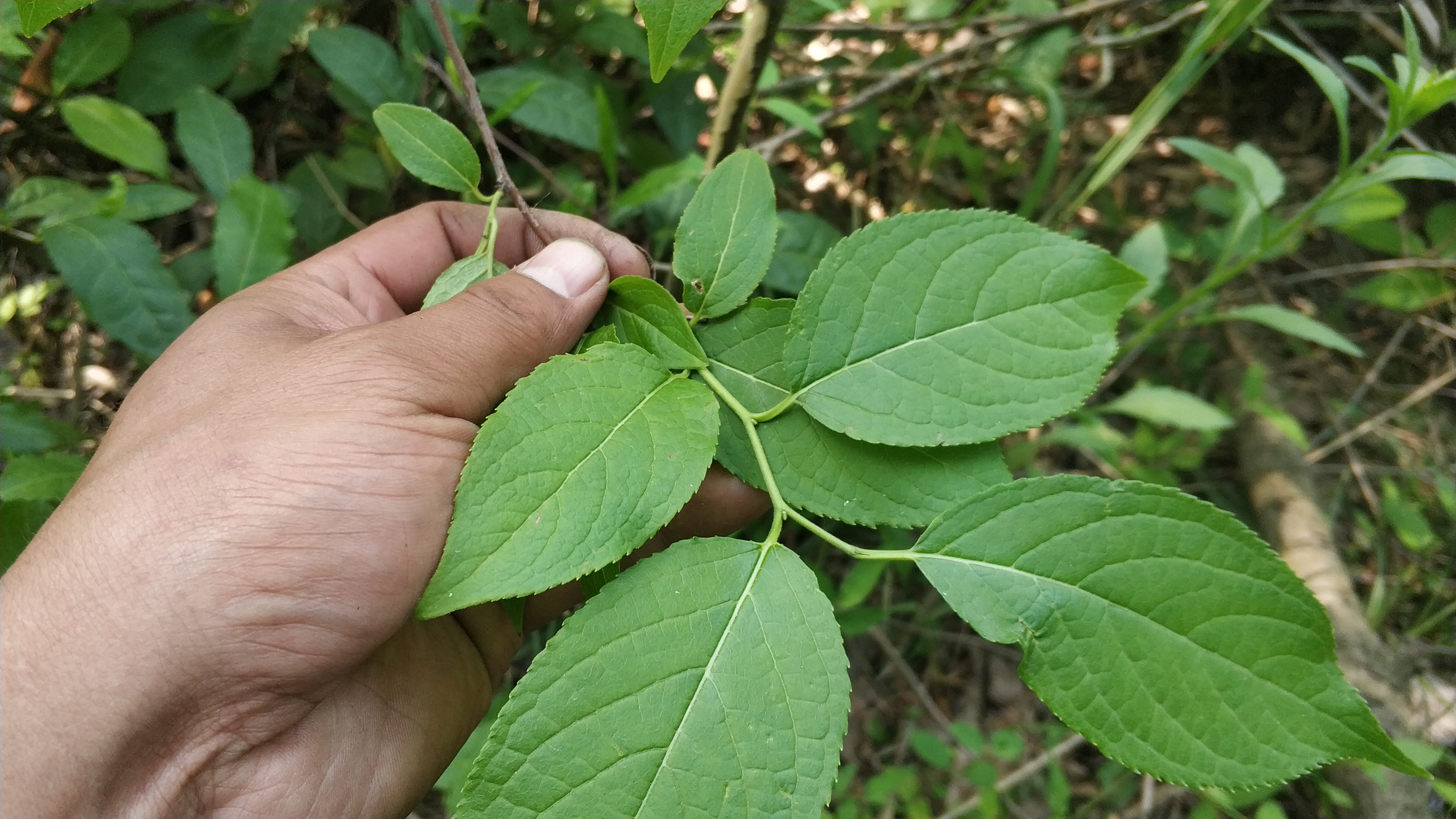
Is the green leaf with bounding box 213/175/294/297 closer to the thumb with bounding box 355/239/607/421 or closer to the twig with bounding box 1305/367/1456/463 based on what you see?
the thumb with bounding box 355/239/607/421

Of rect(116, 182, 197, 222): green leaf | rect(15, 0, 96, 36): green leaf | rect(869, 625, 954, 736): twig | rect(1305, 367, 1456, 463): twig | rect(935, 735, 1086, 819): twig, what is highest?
rect(15, 0, 96, 36): green leaf

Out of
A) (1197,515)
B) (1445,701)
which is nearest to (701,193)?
(1197,515)

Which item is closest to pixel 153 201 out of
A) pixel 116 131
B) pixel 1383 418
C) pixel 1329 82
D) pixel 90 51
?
pixel 116 131

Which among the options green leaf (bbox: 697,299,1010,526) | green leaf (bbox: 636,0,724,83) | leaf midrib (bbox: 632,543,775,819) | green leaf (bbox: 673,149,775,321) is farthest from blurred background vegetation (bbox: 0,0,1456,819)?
leaf midrib (bbox: 632,543,775,819)

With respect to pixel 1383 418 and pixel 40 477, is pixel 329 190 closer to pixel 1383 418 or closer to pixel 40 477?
pixel 40 477

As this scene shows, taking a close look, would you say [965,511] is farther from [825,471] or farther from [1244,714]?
[1244,714]

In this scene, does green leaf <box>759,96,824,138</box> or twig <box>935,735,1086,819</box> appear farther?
twig <box>935,735,1086,819</box>

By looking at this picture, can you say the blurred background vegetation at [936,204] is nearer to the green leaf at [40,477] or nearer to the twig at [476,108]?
the green leaf at [40,477]
